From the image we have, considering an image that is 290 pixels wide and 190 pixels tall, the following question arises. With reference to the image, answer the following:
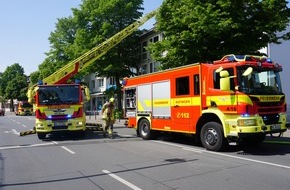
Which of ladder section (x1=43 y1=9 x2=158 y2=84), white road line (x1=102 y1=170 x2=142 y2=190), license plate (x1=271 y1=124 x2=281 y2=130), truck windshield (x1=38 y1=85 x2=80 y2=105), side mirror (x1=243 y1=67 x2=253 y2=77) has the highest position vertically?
ladder section (x1=43 y1=9 x2=158 y2=84)

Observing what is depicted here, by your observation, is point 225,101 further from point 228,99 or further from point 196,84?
point 196,84

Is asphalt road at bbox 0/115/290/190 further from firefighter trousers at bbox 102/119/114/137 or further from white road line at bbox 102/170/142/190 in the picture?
firefighter trousers at bbox 102/119/114/137

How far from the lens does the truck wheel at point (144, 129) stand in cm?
1561

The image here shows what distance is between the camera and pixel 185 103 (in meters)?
13.1

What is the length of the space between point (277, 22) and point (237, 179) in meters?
13.3

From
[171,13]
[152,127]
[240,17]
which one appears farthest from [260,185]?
[171,13]

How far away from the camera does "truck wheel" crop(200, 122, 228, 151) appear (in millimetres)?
11352

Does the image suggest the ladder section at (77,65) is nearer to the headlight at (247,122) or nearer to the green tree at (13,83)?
the headlight at (247,122)

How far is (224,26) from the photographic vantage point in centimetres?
1767

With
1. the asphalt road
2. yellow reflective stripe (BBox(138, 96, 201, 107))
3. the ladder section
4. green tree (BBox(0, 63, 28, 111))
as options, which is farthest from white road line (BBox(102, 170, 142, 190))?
green tree (BBox(0, 63, 28, 111))

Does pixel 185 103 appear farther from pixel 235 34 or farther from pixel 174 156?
pixel 235 34

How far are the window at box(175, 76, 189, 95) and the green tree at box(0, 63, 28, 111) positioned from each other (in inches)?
3462

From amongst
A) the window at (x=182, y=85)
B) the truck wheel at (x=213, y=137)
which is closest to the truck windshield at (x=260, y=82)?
the truck wheel at (x=213, y=137)

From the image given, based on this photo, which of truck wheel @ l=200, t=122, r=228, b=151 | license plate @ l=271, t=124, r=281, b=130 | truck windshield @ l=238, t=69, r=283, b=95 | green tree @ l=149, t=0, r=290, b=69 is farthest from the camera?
green tree @ l=149, t=0, r=290, b=69
